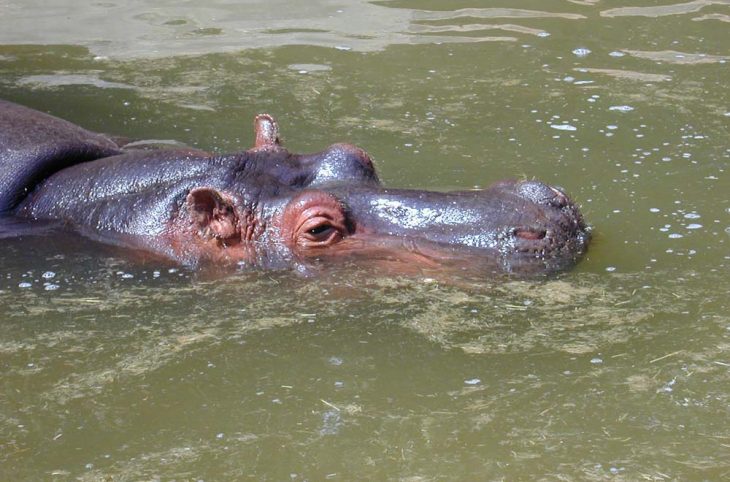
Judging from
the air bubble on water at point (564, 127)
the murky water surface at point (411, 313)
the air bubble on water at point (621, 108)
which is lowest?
the murky water surface at point (411, 313)

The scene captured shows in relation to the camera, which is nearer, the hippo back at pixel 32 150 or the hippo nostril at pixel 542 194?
the hippo nostril at pixel 542 194

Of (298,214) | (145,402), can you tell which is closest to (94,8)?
(298,214)

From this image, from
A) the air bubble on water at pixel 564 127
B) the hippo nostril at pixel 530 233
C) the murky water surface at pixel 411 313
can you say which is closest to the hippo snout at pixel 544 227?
the hippo nostril at pixel 530 233

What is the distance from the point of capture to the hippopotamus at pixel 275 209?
225 inches

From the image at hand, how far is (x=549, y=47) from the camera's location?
9.87 metres

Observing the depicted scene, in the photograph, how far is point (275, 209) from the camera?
6.15 m

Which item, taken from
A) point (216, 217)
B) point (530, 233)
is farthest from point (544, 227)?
point (216, 217)

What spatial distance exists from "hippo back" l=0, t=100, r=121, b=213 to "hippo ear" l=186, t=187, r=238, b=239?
109cm

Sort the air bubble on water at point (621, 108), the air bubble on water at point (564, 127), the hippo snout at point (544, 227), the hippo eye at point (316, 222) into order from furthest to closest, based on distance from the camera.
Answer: the air bubble on water at point (621, 108) → the air bubble on water at point (564, 127) → the hippo eye at point (316, 222) → the hippo snout at point (544, 227)

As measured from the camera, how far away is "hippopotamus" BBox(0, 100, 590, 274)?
5707 millimetres

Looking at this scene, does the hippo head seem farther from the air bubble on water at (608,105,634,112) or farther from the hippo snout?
the air bubble on water at (608,105,634,112)

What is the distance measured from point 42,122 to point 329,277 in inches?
91.5

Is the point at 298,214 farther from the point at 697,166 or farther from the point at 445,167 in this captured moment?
the point at 697,166

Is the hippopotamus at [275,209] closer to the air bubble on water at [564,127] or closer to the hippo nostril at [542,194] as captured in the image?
the hippo nostril at [542,194]
